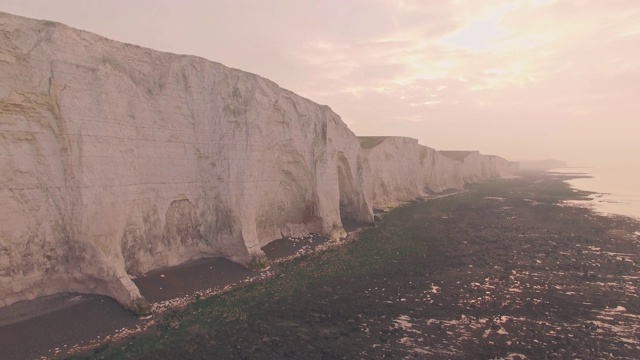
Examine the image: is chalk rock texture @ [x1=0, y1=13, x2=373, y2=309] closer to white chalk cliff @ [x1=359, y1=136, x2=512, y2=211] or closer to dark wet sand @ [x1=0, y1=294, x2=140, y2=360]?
dark wet sand @ [x1=0, y1=294, x2=140, y2=360]

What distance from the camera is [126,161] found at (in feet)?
50.2

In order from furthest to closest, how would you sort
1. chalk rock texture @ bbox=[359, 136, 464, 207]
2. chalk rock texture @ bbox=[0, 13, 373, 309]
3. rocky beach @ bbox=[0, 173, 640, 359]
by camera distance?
chalk rock texture @ bbox=[359, 136, 464, 207] < chalk rock texture @ bbox=[0, 13, 373, 309] < rocky beach @ bbox=[0, 173, 640, 359]

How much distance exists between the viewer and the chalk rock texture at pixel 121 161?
494 inches

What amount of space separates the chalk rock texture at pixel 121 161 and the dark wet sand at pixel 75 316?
1.50 ft

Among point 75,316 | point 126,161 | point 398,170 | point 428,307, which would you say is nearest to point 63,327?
point 75,316

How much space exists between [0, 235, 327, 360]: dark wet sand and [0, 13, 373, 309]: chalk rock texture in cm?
46

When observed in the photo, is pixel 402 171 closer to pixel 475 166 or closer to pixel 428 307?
pixel 428 307

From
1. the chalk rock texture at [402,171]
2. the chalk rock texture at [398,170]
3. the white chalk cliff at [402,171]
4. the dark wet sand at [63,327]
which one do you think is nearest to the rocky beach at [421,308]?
the dark wet sand at [63,327]

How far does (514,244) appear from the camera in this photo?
25875 mm

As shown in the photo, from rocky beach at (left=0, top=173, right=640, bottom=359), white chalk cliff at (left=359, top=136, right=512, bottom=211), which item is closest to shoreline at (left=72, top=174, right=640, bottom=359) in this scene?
rocky beach at (left=0, top=173, right=640, bottom=359)

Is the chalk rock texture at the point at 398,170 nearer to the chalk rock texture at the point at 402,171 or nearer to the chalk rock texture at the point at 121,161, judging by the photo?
the chalk rock texture at the point at 402,171

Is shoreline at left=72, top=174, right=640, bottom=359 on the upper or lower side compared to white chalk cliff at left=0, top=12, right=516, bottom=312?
lower

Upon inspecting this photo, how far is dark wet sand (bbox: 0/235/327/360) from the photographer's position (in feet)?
35.8

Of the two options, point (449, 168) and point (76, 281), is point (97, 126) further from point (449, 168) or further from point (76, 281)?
point (449, 168)
